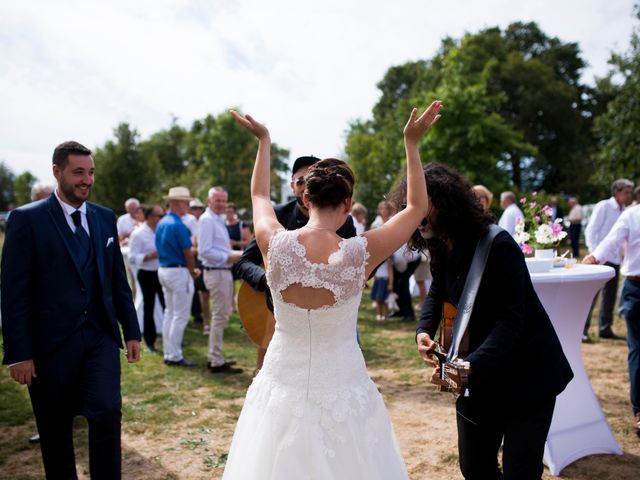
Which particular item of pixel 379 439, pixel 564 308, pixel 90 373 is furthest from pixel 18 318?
pixel 564 308

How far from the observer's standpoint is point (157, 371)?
7.49m

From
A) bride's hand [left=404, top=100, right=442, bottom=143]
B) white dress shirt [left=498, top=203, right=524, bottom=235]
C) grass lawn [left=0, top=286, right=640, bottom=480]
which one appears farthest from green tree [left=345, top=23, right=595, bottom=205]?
bride's hand [left=404, top=100, right=442, bottom=143]

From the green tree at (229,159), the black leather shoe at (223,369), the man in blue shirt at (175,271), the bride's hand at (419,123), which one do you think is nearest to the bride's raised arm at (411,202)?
the bride's hand at (419,123)

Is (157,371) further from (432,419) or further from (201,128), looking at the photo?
(201,128)

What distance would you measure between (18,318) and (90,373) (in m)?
0.53

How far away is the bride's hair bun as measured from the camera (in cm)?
240

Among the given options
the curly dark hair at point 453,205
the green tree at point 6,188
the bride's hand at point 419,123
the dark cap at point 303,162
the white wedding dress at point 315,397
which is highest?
the green tree at point 6,188

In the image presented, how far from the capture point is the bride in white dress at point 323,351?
240 cm

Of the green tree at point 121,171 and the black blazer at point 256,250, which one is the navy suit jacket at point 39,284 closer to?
the black blazer at point 256,250

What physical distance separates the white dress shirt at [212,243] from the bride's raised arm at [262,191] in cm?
492

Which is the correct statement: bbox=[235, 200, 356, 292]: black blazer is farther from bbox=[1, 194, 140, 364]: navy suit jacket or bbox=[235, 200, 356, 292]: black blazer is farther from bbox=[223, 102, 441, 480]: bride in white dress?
bbox=[223, 102, 441, 480]: bride in white dress

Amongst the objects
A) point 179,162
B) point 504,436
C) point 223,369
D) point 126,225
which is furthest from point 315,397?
point 179,162

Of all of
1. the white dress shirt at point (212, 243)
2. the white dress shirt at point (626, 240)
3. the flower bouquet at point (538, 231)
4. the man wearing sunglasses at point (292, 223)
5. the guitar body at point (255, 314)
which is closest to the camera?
the man wearing sunglasses at point (292, 223)

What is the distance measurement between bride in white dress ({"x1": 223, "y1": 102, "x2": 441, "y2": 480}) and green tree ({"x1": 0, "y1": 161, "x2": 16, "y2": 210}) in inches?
3418
